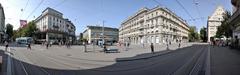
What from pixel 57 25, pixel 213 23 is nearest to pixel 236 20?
pixel 57 25

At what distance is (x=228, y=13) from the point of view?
57375 mm

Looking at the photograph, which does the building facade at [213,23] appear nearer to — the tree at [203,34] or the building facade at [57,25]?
the tree at [203,34]

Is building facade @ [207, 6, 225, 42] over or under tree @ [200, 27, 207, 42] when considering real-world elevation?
over

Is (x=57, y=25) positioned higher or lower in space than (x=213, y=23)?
lower

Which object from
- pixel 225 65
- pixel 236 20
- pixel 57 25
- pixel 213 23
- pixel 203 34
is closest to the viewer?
pixel 225 65

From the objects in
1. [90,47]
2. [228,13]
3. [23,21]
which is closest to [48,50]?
[90,47]

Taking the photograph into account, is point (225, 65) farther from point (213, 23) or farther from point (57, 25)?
point (213, 23)

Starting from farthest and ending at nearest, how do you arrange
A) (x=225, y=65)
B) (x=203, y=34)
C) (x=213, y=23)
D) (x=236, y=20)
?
(x=203, y=34)
(x=213, y=23)
(x=236, y=20)
(x=225, y=65)

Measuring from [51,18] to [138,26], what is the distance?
9.26 meters

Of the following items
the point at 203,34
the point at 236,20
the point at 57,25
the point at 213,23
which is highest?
the point at 213,23

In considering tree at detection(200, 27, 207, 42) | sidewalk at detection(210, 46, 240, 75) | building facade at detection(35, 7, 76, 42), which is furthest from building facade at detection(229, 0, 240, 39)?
tree at detection(200, 27, 207, 42)

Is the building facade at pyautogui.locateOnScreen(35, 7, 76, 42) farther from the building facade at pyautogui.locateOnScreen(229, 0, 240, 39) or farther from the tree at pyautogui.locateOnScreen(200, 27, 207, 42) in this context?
the tree at pyautogui.locateOnScreen(200, 27, 207, 42)

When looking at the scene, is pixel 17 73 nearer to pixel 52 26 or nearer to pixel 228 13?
pixel 52 26

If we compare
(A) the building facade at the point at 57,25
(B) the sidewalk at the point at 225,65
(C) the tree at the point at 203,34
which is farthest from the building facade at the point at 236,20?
(C) the tree at the point at 203,34
